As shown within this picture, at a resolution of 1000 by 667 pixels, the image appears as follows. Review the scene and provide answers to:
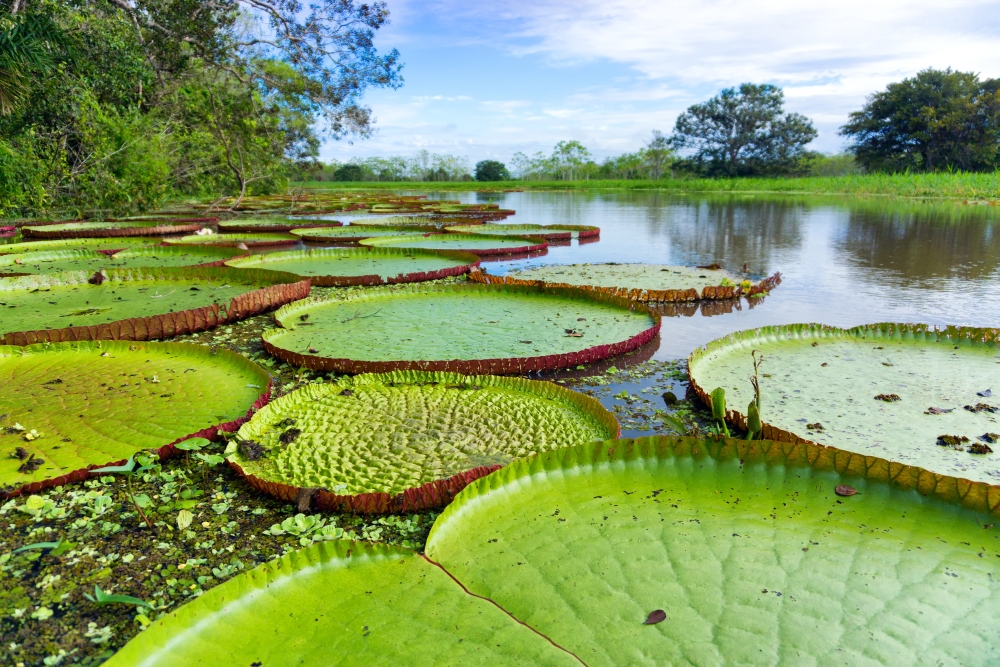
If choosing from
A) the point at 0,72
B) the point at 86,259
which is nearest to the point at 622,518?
the point at 86,259

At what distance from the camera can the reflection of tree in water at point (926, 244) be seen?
5.06 m

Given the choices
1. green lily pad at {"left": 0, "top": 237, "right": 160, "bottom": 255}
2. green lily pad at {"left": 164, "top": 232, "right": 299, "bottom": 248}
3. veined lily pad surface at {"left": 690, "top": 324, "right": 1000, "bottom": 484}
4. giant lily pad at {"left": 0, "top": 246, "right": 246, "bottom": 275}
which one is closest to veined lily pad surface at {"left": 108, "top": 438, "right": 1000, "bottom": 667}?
veined lily pad surface at {"left": 690, "top": 324, "right": 1000, "bottom": 484}

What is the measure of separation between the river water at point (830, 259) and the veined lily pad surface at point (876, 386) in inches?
19.9

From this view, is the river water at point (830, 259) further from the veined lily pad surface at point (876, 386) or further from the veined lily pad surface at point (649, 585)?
the veined lily pad surface at point (649, 585)

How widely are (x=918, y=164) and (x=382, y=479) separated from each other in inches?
1466

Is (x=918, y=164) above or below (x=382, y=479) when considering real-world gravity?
above

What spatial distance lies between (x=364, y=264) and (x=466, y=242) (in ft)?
7.07

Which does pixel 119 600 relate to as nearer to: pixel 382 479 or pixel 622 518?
pixel 382 479

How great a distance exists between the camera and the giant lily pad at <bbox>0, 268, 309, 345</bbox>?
272cm

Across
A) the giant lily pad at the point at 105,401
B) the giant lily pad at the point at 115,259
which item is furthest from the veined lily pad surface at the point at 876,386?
the giant lily pad at the point at 115,259

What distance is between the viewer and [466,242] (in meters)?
6.99

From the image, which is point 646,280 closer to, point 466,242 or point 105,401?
point 466,242

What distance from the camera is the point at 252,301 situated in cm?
329

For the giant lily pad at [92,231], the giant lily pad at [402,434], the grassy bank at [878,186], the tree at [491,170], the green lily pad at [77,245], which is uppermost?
the tree at [491,170]
